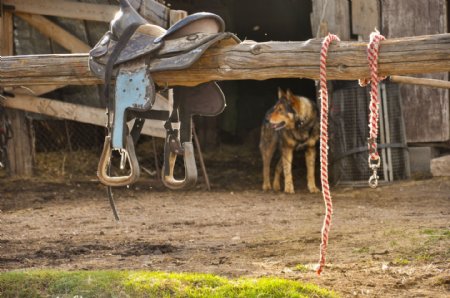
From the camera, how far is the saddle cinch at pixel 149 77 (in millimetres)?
4898

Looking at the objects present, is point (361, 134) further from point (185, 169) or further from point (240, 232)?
point (185, 169)

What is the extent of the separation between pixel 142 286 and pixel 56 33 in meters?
7.31

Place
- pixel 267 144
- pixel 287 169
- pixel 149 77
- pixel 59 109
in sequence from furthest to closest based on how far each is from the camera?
pixel 267 144, pixel 287 169, pixel 59 109, pixel 149 77

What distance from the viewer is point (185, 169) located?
4.97m

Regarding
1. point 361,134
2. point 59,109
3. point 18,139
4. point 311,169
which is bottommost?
point 311,169

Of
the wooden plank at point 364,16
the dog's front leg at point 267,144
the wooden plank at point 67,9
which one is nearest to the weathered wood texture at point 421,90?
the wooden plank at point 364,16

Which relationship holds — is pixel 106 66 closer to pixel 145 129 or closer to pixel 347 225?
pixel 347 225

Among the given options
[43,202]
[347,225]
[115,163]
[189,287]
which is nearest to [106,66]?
[189,287]

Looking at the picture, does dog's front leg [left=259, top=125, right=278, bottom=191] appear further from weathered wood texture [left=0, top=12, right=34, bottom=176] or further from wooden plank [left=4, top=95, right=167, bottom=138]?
weathered wood texture [left=0, top=12, right=34, bottom=176]

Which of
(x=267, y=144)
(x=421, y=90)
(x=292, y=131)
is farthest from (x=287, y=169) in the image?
(x=421, y=90)

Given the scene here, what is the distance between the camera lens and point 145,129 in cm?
1138

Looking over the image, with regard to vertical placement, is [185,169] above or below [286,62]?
below

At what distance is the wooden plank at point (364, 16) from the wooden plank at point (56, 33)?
12.6 feet

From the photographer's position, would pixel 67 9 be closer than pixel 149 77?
No
